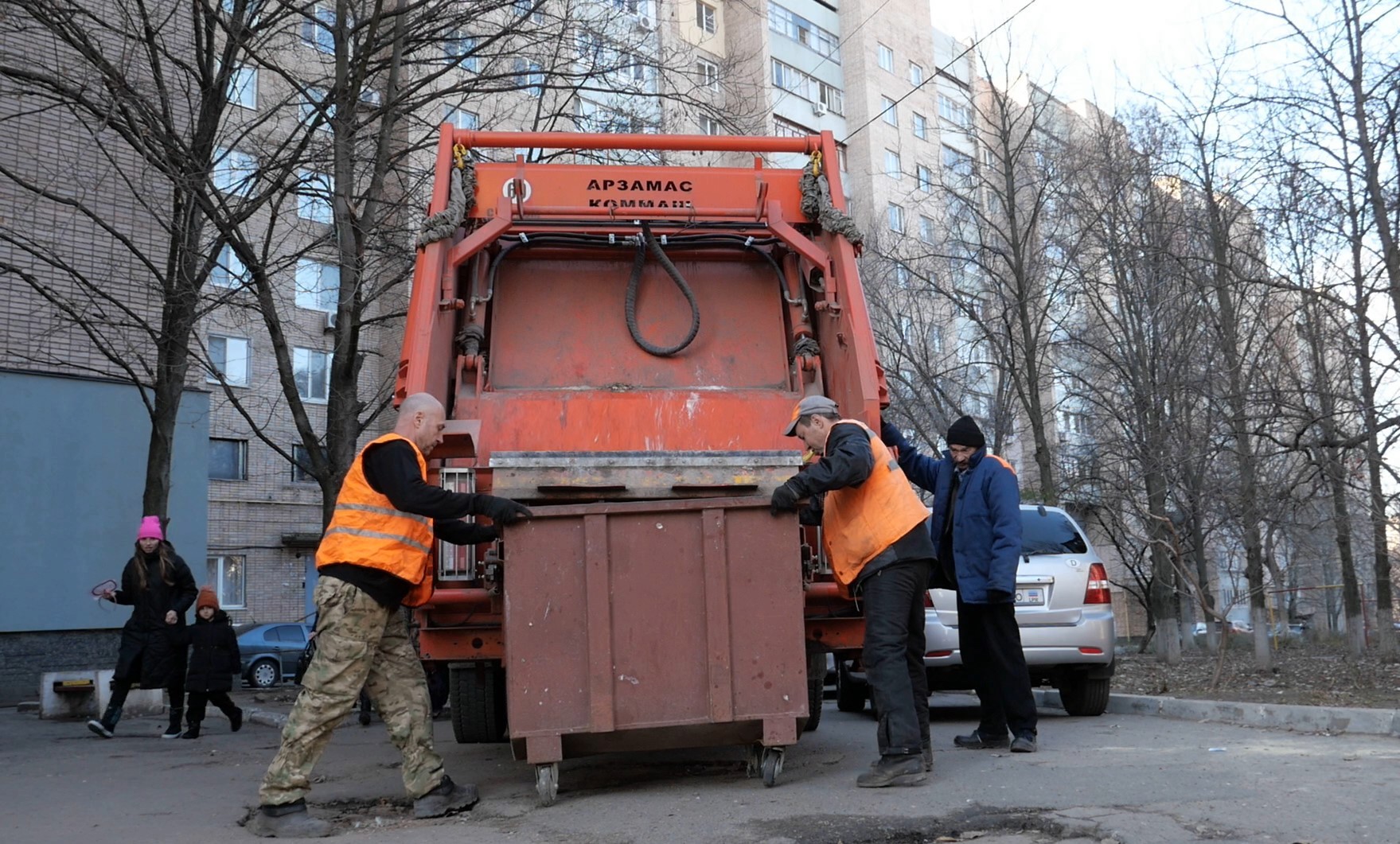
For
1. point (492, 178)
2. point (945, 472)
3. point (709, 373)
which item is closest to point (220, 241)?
point (492, 178)

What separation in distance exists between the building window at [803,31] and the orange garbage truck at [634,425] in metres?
30.4

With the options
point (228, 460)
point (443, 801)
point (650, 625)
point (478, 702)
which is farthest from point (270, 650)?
point (650, 625)

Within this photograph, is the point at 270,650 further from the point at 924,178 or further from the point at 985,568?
the point at 924,178

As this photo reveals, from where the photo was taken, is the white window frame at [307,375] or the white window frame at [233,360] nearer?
the white window frame at [233,360]

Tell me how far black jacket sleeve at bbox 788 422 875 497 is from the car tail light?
3.22 meters

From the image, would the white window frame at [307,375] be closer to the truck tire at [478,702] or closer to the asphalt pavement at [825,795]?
the asphalt pavement at [825,795]

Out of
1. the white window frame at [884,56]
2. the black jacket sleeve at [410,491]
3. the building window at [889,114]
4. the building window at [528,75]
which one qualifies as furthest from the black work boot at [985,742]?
the white window frame at [884,56]

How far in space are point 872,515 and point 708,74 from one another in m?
8.42

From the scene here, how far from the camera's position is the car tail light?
25.7ft

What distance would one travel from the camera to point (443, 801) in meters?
5.04

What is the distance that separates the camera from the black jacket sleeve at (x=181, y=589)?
970 cm

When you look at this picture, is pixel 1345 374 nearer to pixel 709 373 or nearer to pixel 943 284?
pixel 709 373

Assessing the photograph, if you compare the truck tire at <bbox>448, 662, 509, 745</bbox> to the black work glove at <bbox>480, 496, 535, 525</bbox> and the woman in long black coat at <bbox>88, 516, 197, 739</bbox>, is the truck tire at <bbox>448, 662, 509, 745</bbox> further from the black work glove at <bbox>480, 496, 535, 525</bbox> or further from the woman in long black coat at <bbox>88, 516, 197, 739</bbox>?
the woman in long black coat at <bbox>88, 516, 197, 739</bbox>

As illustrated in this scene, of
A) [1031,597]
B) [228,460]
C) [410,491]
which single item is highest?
[228,460]
